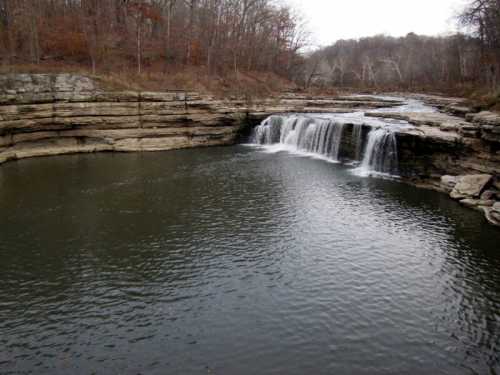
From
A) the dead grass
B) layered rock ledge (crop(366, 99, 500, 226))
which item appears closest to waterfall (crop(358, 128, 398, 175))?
layered rock ledge (crop(366, 99, 500, 226))

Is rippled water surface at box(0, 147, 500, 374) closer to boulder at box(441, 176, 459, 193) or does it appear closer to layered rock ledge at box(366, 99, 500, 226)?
boulder at box(441, 176, 459, 193)

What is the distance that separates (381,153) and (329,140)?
5095 millimetres

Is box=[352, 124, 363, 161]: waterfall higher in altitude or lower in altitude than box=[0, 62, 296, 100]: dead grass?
lower

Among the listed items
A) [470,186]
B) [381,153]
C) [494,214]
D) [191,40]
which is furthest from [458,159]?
[191,40]

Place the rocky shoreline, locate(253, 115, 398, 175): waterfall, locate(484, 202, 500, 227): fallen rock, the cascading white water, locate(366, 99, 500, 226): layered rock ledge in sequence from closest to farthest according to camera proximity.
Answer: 1. locate(484, 202, 500, 227): fallen rock
2. locate(366, 99, 500, 226): layered rock ledge
3. the rocky shoreline
4. locate(253, 115, 398, 175): waterfall
5. the cascading white water

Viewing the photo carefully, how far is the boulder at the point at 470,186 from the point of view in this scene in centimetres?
1860

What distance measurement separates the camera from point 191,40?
147ft

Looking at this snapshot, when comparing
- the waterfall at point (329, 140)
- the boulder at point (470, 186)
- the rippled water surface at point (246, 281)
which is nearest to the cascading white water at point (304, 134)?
the waterfall at point (329, 140)

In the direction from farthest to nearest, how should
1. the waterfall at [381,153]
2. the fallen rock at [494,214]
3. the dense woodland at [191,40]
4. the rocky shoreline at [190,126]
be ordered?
the dense woodland at [191,40] → the waterfall at [381,153] → the rocky shoreline at [190,126] → the fallen rock at [494,214]

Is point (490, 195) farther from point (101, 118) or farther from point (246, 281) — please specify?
point (101, 118)

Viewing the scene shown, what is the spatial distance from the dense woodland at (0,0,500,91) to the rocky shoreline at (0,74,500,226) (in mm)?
5773

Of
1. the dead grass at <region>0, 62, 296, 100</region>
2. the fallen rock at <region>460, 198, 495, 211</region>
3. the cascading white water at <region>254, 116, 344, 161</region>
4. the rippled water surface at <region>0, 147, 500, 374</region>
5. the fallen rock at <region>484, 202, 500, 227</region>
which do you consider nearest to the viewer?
the rippled water surface at <region>0, 147, 500, 374</region>

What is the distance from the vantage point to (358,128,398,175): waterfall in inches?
930

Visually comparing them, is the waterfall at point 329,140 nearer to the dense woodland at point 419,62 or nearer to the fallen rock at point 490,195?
the fallen rock at point 490,195
